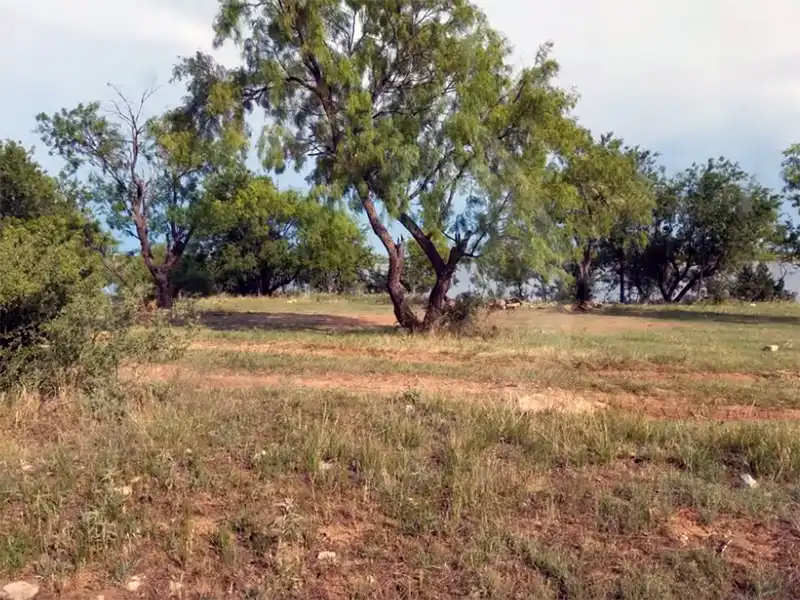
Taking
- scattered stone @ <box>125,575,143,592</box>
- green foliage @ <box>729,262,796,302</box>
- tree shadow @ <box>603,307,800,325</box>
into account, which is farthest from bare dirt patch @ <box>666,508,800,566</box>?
green foliage @ <box>729,262,796,302</box>

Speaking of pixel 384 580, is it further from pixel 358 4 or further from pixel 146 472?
pixel 358 4

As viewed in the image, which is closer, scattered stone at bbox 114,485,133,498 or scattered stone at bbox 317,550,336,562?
scattered stone at bbox 317,550,336,562

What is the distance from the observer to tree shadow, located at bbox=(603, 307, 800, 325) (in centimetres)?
2439

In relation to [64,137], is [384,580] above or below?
below

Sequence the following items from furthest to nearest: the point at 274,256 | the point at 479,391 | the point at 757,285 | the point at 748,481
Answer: the point at 757,285 < the point at 274,256 < the point at 479,391 < the point at 748,481

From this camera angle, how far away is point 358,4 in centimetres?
1767

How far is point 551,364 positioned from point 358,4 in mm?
10155

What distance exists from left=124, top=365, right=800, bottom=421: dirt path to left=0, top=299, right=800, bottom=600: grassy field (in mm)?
63

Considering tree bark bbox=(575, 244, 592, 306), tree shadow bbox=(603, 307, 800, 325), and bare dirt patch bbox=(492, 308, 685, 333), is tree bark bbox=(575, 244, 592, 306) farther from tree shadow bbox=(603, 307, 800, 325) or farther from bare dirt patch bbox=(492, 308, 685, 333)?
bare dirt patch bbox=(492, 308, 685, 333)

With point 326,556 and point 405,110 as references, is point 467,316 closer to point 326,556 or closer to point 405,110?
point 405,110

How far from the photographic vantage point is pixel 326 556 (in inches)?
188

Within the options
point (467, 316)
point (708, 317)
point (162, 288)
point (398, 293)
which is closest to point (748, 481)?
point (467, 316)

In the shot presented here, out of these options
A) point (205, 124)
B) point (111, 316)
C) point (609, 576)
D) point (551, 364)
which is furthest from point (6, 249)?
point (205, 124)

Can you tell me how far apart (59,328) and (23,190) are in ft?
81.3
